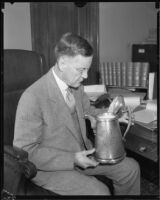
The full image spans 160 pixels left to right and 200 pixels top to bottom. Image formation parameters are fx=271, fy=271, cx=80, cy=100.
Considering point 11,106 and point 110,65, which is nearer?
point 11,106

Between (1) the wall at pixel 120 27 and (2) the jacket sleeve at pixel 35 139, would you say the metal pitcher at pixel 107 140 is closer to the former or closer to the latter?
(2) the jacket sleeve at pixel 35 139

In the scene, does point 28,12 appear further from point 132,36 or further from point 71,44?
point 71,44

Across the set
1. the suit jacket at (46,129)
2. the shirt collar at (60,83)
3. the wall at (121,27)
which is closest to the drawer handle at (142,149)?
the suit jacket at (46,129)

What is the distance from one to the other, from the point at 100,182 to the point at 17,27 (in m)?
1.53

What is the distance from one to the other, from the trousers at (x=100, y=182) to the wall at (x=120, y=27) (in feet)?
5.73

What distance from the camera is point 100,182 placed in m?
0.96

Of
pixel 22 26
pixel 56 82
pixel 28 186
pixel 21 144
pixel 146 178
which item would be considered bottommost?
pixel 146 178

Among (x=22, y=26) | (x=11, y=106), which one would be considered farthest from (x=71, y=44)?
(x=22, y=26)

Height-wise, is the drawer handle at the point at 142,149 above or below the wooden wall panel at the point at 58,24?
below

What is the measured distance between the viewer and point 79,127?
42.2 inches

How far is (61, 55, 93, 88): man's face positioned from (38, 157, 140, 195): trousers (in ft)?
1.08

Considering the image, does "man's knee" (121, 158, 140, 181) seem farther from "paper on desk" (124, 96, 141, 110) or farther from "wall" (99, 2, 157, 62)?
"wall" (99, 2, 157, 62)

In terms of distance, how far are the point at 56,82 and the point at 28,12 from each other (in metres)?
1.38

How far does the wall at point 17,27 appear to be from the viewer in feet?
6.70
